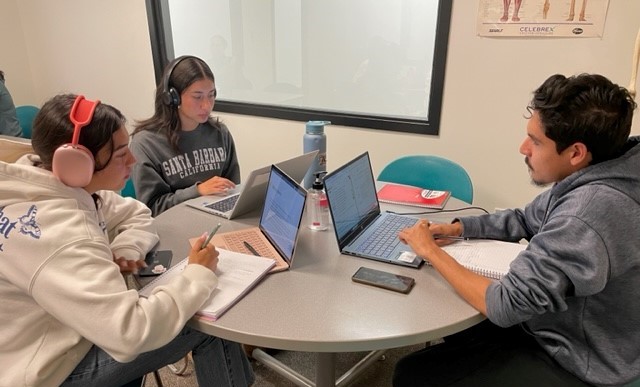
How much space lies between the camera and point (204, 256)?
1.10 meters

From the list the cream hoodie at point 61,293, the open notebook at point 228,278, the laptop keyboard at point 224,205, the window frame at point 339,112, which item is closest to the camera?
the cream hoodie at point 61,293

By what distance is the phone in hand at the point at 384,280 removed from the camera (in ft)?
3.57

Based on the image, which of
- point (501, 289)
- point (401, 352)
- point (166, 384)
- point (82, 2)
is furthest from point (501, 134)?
point (82, 2)

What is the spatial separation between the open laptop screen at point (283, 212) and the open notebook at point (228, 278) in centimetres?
8

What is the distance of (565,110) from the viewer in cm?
101

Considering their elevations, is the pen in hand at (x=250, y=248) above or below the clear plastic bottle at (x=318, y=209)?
below

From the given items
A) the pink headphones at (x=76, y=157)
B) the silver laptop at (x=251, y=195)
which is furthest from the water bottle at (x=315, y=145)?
the pink headphones at (x=76, y=157)

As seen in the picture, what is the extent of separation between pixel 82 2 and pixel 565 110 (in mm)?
3558

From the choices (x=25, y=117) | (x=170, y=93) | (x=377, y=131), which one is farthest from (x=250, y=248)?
(x=25, y=117)

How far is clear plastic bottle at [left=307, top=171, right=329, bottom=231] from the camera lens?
146 cm

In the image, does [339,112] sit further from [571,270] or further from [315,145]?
[571,270]

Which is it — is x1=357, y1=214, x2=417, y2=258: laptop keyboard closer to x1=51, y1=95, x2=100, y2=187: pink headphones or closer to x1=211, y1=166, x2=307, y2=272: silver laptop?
x1=211, y1=166, x2=307, y2=272: silver laptop

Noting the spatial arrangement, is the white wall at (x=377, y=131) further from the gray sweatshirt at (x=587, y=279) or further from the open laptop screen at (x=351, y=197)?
the gray sweatshirt at (x=587, y=279)

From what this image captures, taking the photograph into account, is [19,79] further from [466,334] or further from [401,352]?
[466,334]
